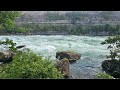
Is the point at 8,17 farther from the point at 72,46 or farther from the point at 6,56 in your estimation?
the point at 72,46

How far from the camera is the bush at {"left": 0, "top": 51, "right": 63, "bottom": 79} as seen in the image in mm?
5605

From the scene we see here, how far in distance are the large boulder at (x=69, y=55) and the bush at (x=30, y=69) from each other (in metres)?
4.36

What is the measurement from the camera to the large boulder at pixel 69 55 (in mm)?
10828

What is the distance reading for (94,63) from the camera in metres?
10.8

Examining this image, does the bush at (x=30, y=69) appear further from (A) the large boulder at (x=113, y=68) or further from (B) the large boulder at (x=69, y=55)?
(B) the large boulder at (x=69, y=55)

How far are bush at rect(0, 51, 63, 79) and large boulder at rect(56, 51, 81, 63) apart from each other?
436 centimetres

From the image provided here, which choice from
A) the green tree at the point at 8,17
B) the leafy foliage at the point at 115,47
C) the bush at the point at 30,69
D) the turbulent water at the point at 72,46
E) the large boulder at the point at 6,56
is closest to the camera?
the bush at the point at 30,69

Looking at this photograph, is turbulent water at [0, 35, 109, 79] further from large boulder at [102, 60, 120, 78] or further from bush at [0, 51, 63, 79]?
bush at [0, 51, 63, 79]

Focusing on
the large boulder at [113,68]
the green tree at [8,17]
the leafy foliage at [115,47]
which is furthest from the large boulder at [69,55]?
the green tree at [8,17]
